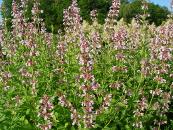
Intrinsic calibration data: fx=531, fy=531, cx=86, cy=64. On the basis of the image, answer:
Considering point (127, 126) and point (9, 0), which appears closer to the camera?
point (127, 126)

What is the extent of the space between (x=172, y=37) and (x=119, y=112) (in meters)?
2.20

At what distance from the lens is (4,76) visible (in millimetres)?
9203

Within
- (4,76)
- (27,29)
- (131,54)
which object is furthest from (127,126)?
(27,29)

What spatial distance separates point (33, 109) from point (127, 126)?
158 cm

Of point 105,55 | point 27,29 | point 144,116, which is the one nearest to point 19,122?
point 144,116

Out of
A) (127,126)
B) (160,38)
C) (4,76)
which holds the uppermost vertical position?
(160,38)

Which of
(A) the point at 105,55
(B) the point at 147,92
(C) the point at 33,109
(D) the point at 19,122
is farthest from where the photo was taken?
(A) the point at 105,55

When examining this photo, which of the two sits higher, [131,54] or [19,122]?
[131,54]

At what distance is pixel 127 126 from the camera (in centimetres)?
834

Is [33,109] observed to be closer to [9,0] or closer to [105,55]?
[105,55]

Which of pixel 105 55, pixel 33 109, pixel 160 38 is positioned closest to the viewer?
pixel 33 109

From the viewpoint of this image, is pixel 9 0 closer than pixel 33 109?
No

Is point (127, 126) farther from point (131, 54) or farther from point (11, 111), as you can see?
point (131, 54)

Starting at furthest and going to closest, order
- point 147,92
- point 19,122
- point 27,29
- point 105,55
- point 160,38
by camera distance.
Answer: point 27,29, point 105,55, point 160,38, point 147,92, point 19,122
